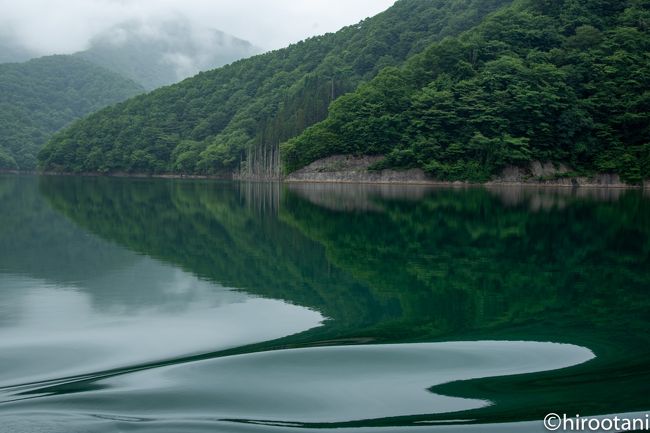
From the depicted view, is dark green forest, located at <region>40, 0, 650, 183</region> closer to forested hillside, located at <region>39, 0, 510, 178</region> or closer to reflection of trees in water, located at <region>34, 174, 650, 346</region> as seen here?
forested hillside, located at <region>39, 0, 510, 178</region>

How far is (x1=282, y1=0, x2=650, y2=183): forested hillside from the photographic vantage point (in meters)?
76.6

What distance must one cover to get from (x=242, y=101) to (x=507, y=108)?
2843 inches

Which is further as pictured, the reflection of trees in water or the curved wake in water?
the reflection of trees in water

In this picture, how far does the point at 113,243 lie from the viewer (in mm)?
18078

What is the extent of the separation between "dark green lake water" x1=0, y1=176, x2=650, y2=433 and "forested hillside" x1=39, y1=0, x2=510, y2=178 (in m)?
89.6

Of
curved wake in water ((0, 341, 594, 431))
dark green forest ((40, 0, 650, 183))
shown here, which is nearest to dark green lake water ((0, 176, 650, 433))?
curved wake in water ((0, 341, 594, 431))

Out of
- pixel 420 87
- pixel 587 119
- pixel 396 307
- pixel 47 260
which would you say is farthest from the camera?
pixel 420 87

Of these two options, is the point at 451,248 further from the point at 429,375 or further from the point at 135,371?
the point at 135,371

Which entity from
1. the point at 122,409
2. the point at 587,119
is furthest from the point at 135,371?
the point at 587,119

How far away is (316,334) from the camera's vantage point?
352 inches

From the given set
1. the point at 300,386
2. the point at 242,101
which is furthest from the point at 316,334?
the point at 242,101

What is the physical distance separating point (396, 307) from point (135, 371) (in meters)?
4.82

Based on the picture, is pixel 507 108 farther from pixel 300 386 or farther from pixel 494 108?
pixel 300 386

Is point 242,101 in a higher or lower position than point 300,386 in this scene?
higher
